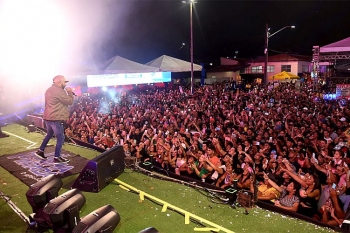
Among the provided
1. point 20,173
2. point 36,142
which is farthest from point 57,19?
point 20,173

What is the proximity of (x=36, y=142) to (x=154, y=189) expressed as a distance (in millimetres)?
3862

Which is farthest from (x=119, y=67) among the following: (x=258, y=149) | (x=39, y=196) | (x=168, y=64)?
(x=39, y=196)

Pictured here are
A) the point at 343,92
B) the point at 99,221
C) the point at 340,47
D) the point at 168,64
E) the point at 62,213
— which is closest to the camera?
the point at 99,221

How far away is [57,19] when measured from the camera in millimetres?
9484

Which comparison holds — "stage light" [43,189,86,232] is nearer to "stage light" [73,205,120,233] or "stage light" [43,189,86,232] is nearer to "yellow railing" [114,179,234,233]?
"stage light" [73,205,120,233]

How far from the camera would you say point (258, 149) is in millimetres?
6574

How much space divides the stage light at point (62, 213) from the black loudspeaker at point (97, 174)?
98 centimetres

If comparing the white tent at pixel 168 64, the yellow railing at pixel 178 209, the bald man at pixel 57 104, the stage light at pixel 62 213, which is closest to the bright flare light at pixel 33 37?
the white tent at pixel 168 64

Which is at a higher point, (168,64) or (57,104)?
(168,64)

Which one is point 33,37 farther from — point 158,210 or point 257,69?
point 257,69

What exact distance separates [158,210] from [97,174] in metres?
1.00

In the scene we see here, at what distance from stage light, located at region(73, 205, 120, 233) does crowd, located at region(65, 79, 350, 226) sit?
2.00m

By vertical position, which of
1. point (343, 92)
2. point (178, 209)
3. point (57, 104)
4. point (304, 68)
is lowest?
point (178, 209)

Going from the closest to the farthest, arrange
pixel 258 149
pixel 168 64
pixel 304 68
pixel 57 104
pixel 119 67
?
pixel 57 104
pixel 258 149
pixel 119 67
pixel 168 64
pixel 304 68
